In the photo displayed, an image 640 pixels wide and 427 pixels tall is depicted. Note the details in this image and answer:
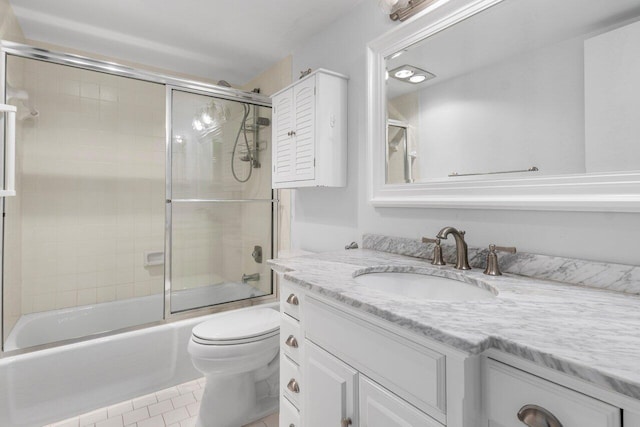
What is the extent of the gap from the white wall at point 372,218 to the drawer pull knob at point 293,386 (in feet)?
2.55

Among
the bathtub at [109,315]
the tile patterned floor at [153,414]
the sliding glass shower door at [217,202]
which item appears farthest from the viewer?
the sliding glass shower door at [217,202]

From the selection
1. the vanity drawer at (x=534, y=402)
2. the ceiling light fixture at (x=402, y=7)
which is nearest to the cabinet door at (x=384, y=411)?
the vanity drawer at (x=534, y=402)

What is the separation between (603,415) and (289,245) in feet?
6.65

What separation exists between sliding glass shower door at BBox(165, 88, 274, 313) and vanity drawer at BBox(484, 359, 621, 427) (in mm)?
1999

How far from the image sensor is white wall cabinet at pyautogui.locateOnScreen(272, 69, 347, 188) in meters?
1.72

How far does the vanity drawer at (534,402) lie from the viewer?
1.59 feet

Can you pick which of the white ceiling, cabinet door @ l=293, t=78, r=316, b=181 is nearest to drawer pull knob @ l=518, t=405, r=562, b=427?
cabinet door @ l=293, t=78, r=316, b=181

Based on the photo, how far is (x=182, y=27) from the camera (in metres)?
2.05

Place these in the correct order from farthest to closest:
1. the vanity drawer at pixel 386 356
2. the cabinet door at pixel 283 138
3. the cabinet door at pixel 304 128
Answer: the cabinet door at pixel 283 138 → the cabinet door at pixel 304 128 → the vanity drawer at pixel 386 356

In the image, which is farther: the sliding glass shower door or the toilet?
the sliding glass shower door

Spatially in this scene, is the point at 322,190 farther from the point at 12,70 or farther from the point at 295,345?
the point at 12,70

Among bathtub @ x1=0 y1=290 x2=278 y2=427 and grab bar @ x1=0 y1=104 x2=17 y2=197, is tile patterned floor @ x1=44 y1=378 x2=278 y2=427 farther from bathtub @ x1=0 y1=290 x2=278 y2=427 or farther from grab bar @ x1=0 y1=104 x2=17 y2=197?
grab bar @ x1=0 y1=104 x2=17 y2=197

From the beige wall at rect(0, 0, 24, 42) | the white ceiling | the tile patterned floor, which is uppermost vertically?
the white ceiling

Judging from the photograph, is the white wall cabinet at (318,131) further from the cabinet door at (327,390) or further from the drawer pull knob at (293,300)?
the cabinet door at (327,390)
